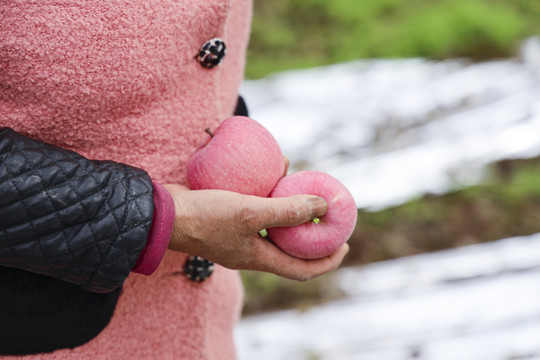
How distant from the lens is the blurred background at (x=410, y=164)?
1.80 metres

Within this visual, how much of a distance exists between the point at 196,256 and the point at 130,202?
18cm

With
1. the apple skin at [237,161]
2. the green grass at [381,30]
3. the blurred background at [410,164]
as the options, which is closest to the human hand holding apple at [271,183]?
the apple skin at [237,161]

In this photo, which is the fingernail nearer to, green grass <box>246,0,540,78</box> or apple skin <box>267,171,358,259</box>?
A: apple skin <box>267,171,358,259</box>

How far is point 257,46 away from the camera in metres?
2.96

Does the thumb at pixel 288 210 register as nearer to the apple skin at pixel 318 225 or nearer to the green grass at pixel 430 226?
the apple skin at pixel 318 225

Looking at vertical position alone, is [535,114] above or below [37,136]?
below

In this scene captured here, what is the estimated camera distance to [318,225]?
32.3 inches

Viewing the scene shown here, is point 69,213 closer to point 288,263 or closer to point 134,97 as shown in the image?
point 134,97

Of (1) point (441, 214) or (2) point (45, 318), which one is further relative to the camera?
(1) point (441, 214)

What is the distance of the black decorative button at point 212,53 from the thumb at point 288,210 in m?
0.21

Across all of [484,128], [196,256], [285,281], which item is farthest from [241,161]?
[484,128]

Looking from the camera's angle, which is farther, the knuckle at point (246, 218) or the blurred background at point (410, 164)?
the blurred background at point (410, 164)

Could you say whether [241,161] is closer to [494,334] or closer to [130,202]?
[130,202]

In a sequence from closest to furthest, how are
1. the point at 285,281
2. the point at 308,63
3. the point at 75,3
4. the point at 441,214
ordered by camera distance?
the point at 75,3 < the point at 285,281 < the point at 441,214 < the point at 308,63
